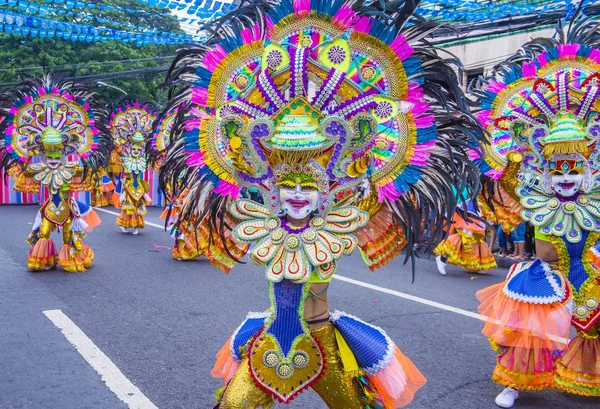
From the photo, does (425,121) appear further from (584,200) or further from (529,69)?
(529,69)

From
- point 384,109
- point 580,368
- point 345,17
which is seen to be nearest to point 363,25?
point 345,17

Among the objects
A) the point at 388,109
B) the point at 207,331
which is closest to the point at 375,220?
the point at 388,109

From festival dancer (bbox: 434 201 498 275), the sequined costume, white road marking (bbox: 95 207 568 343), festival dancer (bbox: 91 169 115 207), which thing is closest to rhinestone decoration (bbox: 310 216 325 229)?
the sequined costume

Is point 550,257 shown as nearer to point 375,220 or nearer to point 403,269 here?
point 375,220

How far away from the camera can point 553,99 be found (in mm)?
4273

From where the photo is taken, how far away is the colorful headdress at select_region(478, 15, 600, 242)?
410 centimetres

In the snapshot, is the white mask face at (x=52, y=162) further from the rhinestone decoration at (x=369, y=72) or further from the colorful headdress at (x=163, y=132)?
the rhinestone decoration at (x=369, y=72)

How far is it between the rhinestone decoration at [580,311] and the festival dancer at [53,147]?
21.4 ft

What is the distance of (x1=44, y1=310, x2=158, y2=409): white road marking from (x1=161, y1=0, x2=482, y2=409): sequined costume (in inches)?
48.5

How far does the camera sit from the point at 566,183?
162 inches

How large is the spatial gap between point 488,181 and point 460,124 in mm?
1920

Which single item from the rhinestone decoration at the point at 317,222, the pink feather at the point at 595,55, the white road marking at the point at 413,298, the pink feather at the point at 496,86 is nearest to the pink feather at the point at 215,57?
the rhinestone decoration at the point at 317,222

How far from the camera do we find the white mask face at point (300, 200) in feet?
9.35

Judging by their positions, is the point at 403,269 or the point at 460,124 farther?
the point at 403,269
